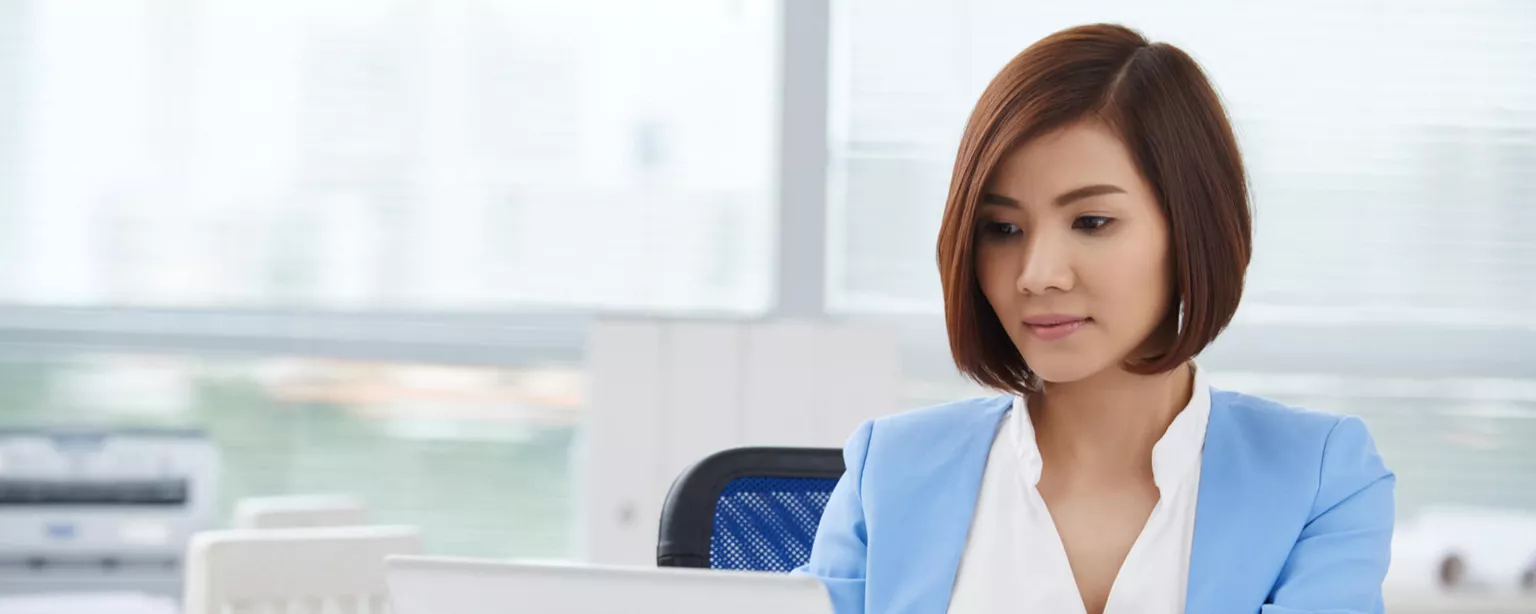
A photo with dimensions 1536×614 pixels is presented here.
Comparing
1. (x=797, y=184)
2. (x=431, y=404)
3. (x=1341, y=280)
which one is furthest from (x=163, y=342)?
(x=1341, y=280)

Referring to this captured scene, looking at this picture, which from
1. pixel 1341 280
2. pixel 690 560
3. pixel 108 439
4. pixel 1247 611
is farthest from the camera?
pixel 1341 280

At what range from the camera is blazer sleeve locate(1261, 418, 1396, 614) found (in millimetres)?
1021

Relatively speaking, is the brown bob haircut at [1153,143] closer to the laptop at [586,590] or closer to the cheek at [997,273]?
the cheek at [997,273]

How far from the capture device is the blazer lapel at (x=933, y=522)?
1.10 meters

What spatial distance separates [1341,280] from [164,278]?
8.02ft

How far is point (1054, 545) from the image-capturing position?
43.4 inches

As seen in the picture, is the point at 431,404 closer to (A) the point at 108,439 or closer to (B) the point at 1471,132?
(A) the point at 108,439

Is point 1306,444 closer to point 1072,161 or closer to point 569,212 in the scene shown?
point 1072,161

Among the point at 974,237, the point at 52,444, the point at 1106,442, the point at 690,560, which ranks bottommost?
the point at 52,444

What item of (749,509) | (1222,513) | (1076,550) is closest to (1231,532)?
(1222,513)

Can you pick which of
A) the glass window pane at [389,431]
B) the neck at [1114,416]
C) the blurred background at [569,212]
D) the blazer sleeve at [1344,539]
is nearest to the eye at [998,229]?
the neck at [1114,416]

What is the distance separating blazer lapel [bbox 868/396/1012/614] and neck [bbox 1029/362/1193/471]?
6 cm

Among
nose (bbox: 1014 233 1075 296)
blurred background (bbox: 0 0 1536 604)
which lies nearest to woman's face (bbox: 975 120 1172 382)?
nose (bbox: 1014 233 1075 296)

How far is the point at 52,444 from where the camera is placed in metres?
2.82
